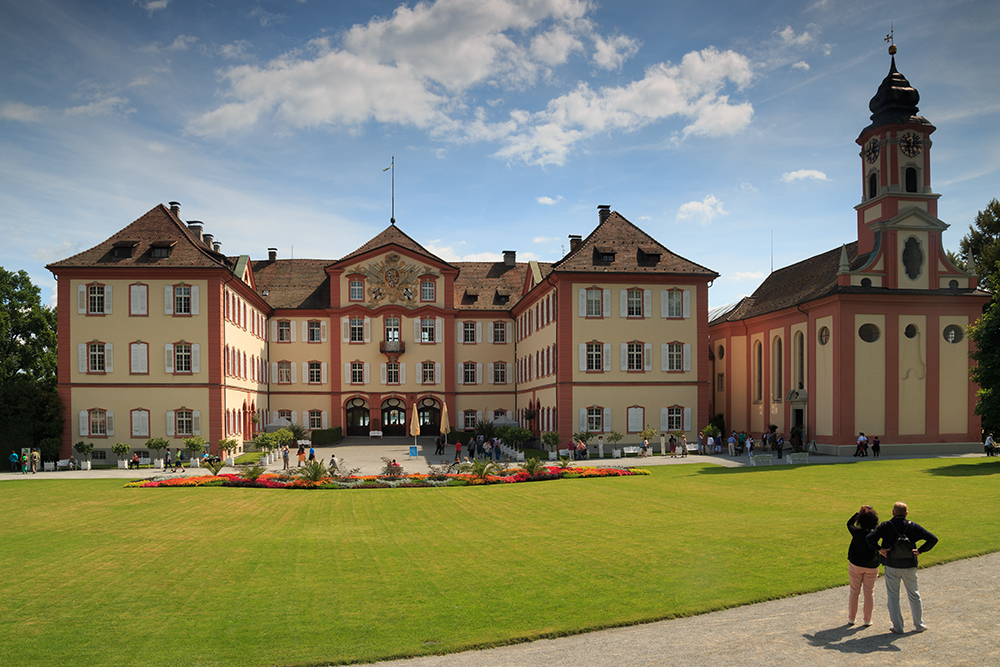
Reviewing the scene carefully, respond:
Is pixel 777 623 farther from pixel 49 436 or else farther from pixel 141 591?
pixel 49 436

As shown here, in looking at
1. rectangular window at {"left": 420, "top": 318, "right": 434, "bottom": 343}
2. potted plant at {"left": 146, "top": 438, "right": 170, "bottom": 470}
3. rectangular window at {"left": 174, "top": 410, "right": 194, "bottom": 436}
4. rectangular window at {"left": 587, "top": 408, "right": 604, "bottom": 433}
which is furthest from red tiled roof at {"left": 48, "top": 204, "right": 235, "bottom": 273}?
rectangular window at {"left": 587, "top": 408, "right": 604, "bottom": 433}

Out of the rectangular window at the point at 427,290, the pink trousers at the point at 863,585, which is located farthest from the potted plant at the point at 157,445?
the pink trousers at the point at 863,585

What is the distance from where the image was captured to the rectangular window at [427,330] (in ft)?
208

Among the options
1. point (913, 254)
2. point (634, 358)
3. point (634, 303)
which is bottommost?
point (634, 358)

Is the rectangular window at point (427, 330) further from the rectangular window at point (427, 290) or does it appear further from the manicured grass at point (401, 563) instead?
the manicured grass at point (401, 563)

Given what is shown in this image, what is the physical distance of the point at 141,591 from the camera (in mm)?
14070

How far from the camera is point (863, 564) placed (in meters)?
10.9

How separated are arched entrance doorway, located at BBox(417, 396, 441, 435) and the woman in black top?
53.6 meters

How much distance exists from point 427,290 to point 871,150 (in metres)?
33.7

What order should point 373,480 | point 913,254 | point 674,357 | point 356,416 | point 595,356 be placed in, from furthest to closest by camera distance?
point 356,416
point 674,357
point 595,356
point 913,254
point 373,480

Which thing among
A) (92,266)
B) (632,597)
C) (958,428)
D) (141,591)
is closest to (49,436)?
(92,266)

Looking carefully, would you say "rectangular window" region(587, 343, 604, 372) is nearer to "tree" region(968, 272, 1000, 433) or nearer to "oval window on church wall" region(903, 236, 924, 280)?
"oval window on church wall" region(903, 236, 924, 280)

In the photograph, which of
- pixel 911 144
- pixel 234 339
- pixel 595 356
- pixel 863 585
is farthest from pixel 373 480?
pixel 911 144

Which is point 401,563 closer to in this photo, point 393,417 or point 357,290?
point 393,417
